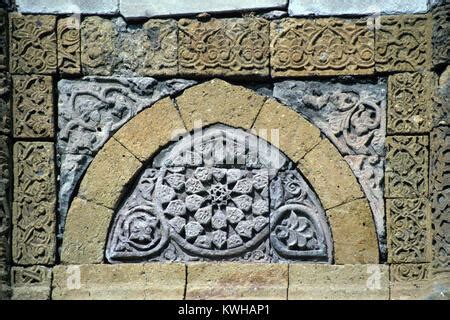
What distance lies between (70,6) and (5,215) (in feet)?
4.53

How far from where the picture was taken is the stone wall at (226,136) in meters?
7.77

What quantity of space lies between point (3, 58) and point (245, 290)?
2073mm

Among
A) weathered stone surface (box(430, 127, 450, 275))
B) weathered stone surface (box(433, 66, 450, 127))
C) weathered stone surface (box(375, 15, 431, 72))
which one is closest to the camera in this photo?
weathered stone surface (box(430, 127, 450, 275))

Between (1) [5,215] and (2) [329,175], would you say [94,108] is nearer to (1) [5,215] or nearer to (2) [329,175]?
(1) [5,215]

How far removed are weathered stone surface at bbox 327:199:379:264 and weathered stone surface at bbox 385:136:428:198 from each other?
8.4 inches

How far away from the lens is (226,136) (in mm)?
7945

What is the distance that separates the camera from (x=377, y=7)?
8.00 m

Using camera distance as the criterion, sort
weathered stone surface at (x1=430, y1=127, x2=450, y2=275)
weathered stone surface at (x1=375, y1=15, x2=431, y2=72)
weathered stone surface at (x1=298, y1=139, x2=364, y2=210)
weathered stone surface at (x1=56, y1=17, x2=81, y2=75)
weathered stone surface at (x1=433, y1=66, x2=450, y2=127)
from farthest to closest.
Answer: weathered stone surface at (x1=56, y1=17, x2=81, y2=75) → weathered stone surface at (x1=375, y1=15, x2=431, y2=72) → weathered stone surface at (x1=298, y1=139, x2=364, y2=210) → weathered stone surface at (x1=433, y1=66, x2=450, y2=127) → weathered stone surface at (x1=430, y1=127, x2=450, y2=275)

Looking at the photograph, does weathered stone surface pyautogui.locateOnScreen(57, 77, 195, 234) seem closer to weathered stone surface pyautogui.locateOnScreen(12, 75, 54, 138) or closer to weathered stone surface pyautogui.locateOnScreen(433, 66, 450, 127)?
weathered stone surface pyautogui.locateOnScreen(12, 75, 54, 138)

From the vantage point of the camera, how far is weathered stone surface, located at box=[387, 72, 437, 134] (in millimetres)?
7879

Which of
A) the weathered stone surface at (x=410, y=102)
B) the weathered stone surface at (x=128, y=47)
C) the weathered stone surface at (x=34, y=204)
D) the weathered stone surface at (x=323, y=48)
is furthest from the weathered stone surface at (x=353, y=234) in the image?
the weathered stone surface at (x=34, y=204)

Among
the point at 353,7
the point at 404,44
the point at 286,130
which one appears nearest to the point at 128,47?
the point at 286,130

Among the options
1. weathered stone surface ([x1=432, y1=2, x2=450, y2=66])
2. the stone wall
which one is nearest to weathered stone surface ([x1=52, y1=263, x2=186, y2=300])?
the stone wall

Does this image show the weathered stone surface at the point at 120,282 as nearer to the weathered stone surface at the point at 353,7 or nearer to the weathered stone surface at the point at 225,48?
the weathered stone surface at the point at 225,48
